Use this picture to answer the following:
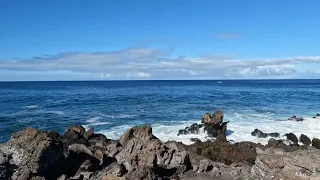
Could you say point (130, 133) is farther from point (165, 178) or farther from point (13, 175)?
point (13, 175)

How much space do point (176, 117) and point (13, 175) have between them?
107 feet

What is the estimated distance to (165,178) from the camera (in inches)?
619

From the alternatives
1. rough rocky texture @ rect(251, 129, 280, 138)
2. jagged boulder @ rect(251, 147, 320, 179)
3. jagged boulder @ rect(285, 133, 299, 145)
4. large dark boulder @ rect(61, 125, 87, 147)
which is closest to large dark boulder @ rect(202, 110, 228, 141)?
rough rocky texture @ rect(251, 129, 280, 138)

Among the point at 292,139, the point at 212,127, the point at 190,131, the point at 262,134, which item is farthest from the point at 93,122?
the point at 292,139

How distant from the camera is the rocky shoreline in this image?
13742 millimetres

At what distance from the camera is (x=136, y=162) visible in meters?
16.3

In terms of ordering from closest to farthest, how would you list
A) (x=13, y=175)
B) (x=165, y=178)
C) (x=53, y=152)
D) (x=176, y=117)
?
(x=13, y=175)
(x=53, y=152)
(x=165, y=178)
(x=176, y=117)

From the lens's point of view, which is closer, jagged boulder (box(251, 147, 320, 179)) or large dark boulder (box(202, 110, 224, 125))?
jagged boulder (box(251, 147, 320, 179))

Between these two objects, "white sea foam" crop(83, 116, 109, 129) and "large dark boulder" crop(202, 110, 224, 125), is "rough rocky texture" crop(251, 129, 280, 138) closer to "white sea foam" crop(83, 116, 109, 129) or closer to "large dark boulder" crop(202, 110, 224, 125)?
"large dark boulder" crop(202, 110, 224, 125)

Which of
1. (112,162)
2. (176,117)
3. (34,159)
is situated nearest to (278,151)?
(112,162)

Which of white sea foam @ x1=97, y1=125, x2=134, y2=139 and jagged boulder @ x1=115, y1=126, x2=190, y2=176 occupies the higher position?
jagged boulder @ x1=115, y1=126, x2=190, y2=176

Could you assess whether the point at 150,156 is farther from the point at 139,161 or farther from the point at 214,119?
the point at 214,119

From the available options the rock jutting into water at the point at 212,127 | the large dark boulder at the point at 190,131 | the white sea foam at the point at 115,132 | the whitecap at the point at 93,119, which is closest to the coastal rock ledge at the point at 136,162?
the white sea foam at the point at 115,132

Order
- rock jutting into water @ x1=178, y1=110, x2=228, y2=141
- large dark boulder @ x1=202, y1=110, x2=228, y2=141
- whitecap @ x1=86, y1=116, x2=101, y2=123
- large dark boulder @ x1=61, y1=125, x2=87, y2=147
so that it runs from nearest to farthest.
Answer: large dark boulder @ x1=61, y1=125, x2=87, y2=147
rock jutting into water @ x1=178, y1=110, x2=228, y2=141
large dark boulder @ x1=202, y1=110, x2=228, y2=141
whitecap @ x1=86, y1=116, x2=101, y2=123
